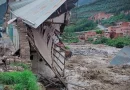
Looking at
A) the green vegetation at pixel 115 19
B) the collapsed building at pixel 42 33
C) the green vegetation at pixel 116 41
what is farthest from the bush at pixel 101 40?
the collapsed building at pixel 42 33

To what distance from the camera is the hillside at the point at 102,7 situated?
57.2 meters

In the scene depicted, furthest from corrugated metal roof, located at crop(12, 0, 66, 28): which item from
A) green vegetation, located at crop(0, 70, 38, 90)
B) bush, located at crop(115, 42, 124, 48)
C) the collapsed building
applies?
bush, located at crop(115, 42, 124, 48)

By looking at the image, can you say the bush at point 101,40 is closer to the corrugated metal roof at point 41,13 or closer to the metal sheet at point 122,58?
the metal sheet at point 122,58

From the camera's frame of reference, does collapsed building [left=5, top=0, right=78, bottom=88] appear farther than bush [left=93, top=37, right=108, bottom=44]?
No

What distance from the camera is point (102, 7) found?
63844 mm

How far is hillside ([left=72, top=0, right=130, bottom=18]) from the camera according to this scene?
57.2 m

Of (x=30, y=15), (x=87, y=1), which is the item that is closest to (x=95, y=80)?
(x=30, y=15)

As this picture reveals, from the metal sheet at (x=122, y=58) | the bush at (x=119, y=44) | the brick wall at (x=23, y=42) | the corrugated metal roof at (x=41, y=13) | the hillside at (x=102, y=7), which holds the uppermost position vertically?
the hillside at (x=102, y=7)

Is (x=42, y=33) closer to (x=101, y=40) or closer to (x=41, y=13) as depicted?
(x=41, y=13)

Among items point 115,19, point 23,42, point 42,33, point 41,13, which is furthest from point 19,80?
point 115,19

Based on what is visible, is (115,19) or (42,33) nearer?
(42,33)

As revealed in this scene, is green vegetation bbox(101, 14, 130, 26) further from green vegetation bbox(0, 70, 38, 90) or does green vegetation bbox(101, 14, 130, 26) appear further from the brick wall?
green vegetation bbox(0, 70, 38, 90)

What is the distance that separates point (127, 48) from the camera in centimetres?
946

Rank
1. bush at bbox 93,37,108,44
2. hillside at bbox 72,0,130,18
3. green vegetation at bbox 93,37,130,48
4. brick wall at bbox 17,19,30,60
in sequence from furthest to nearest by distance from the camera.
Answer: hillside at bbox 72,0,130,18 < bush at bbox 93,37,108,44 < green vegetation at bbox 93,37,130,48 < brick wall at bbox 17,19,30,60
